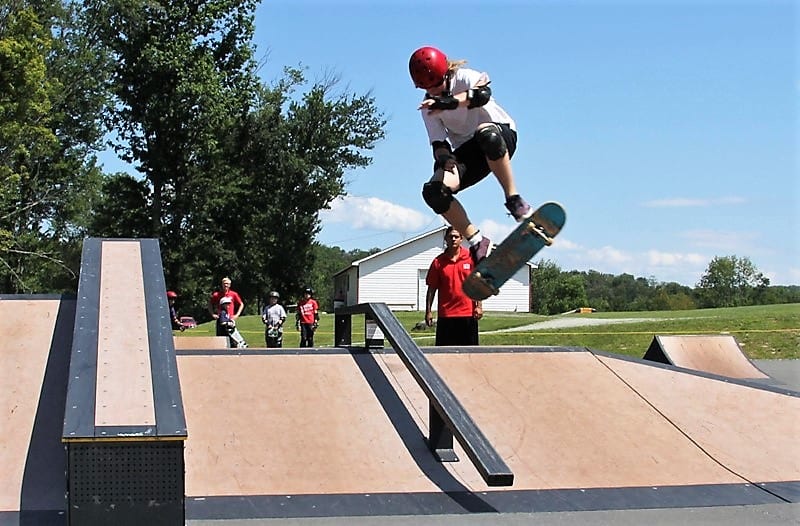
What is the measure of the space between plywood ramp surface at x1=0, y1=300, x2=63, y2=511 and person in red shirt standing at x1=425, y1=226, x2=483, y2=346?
3.39 metres

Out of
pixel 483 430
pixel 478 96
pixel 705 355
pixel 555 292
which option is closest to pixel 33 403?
pixel 483 430

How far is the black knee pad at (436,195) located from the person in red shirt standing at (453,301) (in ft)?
6.28

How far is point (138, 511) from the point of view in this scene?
4035 millimetres

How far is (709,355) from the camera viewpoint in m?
11.0

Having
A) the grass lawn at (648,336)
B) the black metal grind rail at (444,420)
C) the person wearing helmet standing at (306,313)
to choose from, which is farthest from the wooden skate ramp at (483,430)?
the person wearing helmet standing at (306,313)

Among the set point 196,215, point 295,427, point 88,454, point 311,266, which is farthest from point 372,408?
point 311,266

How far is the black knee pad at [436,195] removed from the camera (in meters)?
5.86

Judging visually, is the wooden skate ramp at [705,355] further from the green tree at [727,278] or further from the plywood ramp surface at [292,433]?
the green tree at [727,278]

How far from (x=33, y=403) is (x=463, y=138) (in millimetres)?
3297

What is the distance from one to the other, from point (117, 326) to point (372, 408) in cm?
184

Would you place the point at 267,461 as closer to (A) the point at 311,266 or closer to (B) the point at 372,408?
(B) the point at 372,408

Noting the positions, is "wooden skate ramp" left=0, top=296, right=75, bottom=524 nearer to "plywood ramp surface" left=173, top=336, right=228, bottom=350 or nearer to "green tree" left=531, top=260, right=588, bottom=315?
"plywood ramp surface" left=173, top=336, right=228, bottom=350

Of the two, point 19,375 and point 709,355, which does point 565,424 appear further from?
point 709,355

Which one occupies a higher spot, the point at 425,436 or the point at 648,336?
the point at 425,436
